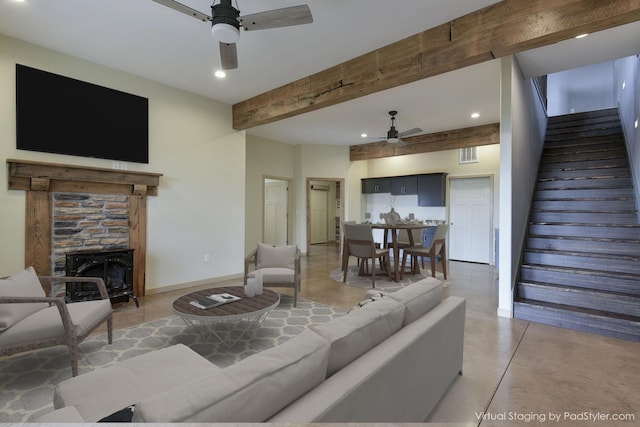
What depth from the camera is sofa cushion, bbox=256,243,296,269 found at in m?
4.02

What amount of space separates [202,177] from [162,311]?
6.81 ft

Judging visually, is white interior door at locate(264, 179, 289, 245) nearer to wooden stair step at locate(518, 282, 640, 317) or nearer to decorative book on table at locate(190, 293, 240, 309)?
decorative book on table at locate(190, 293, 240, 309)

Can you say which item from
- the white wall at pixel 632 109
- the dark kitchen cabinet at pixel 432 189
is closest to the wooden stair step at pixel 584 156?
the white wall at pixel 632 109

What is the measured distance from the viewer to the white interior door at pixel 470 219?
661 cm

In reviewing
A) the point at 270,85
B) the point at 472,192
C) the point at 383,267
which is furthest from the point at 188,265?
the point at 472,192

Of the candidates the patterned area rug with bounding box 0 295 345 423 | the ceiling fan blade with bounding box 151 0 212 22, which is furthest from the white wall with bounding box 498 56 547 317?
the ceiling fan blade with bounding box 151 0 212 22

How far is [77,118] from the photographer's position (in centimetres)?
355

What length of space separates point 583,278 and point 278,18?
3.97m

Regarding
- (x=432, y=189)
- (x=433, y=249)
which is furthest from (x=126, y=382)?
(x=432, y=189)

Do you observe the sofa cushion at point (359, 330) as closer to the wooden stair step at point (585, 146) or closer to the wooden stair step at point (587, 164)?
the wooden stair step at point (587, 164)

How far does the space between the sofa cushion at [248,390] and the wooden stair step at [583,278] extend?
3529 mm

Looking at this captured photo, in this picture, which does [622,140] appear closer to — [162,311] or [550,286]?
[550,286]

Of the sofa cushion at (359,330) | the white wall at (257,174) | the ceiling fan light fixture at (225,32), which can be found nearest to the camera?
the sofa cushion at (359,330)

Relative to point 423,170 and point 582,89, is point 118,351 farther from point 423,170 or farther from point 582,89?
point 582,89
